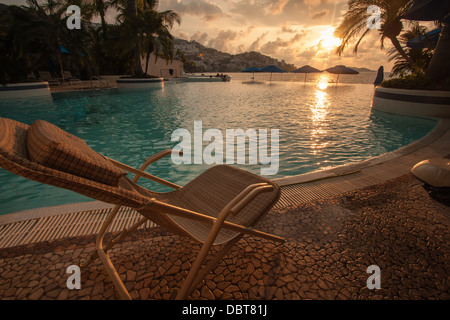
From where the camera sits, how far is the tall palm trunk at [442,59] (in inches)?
343

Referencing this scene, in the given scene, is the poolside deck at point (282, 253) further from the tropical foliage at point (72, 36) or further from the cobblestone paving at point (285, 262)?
the tropical foliage at point (72, 36)

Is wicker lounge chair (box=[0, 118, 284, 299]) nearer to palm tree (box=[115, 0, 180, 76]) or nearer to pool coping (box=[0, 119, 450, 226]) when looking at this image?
pool coping (box=[0, 119, 450, 226])

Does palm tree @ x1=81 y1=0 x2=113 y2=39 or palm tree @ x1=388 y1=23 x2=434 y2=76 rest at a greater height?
palm tree @ x1=81 y1=0 x2=113 y2=39

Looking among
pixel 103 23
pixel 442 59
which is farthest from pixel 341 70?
pixel 103 23

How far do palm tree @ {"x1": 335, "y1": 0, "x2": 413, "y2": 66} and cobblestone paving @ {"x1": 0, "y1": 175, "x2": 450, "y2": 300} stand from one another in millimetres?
14068

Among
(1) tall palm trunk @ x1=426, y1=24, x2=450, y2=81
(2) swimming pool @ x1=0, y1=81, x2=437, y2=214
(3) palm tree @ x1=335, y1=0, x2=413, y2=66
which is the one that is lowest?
(2) swimming pool @ x1=0, y1=81, x2=437, y2=214

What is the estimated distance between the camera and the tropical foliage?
616 inches

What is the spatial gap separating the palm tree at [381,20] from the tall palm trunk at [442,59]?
406cm

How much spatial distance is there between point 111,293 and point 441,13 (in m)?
12.3

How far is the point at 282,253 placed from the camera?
6.88 feet

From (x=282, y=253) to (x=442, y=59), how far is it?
1129 cm

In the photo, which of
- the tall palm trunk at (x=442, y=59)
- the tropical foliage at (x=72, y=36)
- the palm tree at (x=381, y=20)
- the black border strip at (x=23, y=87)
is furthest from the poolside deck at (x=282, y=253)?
the tropical foliage at (x=72, y=36)

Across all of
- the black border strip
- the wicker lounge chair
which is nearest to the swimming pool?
the wicker lounge chair

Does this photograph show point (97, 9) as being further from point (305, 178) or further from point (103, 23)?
point (305, 178)
